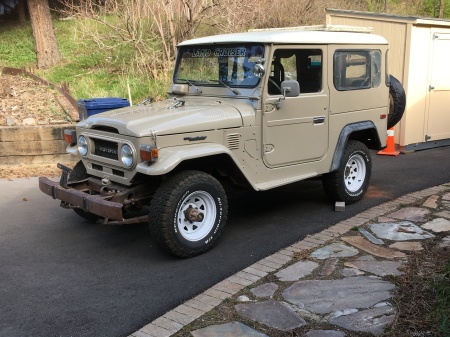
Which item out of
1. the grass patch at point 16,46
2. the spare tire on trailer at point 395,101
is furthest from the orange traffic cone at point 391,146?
the grass patch at point 16,46

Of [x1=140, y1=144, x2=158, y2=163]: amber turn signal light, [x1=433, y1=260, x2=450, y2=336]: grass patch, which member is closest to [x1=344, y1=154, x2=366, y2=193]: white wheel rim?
[x1=433, y1=260, x2=450, y2=336]: grass patch

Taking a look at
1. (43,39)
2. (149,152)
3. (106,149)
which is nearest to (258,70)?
(149,152)

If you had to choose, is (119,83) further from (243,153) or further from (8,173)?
(243,153)

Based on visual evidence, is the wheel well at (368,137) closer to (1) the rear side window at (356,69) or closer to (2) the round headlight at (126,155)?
(1) the rear side window at (356,69)

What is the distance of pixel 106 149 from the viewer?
192 inches

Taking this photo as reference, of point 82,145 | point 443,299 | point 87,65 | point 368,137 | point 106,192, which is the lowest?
point 443,299

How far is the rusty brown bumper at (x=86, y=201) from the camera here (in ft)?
14.2

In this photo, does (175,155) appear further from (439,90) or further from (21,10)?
(21,10)

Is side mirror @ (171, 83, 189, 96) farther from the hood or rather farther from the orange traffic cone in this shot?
the orange traffic cone

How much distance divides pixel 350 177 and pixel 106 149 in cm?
312

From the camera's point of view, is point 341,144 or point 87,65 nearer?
point 341,144

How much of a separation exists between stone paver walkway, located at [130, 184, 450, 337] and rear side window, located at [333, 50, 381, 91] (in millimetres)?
1619

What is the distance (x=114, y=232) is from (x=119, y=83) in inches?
266

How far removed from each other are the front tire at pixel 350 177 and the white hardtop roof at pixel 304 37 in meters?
1.27
